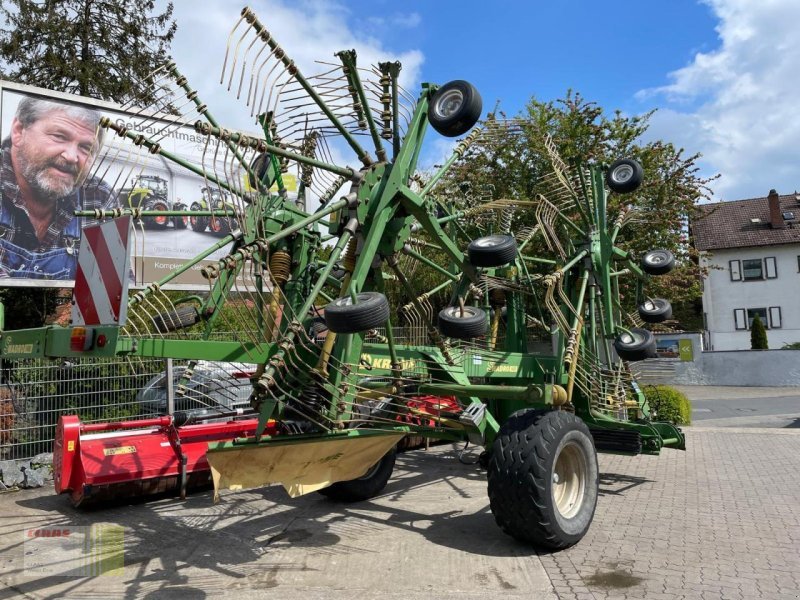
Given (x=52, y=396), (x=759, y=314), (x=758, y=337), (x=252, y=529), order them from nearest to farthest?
1. (x=252, y=529)
2. (x=52, y=396)
3. (x=758, y=337)
4. (x=759, y=314)

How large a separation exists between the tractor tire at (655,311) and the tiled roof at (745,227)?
30.5 meters

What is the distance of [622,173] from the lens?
8273 mm

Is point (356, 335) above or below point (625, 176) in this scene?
below

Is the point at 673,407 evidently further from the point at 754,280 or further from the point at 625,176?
the point at 754,280

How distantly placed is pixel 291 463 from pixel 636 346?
13.7ft

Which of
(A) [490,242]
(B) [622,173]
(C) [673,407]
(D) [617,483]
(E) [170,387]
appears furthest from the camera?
(C) [673,407]

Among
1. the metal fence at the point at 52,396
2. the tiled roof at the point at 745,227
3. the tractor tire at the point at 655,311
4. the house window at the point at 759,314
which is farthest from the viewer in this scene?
the tiled roof at the point at 745,227

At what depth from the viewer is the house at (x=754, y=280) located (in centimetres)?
3581

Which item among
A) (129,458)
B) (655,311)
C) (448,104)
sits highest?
(448,104)

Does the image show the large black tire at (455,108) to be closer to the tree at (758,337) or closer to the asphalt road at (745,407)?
the asphalt road at (745,407)

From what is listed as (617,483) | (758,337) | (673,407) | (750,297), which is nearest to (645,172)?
(673,407)

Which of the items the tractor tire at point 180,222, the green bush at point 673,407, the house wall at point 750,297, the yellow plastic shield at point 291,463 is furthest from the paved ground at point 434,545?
the house wall at point 750,297

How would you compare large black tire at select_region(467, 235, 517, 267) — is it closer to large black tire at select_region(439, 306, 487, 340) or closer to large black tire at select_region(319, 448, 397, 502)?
large black tire at select_region(439, 306, 487, 340)

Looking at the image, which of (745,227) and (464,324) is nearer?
(464,324)
